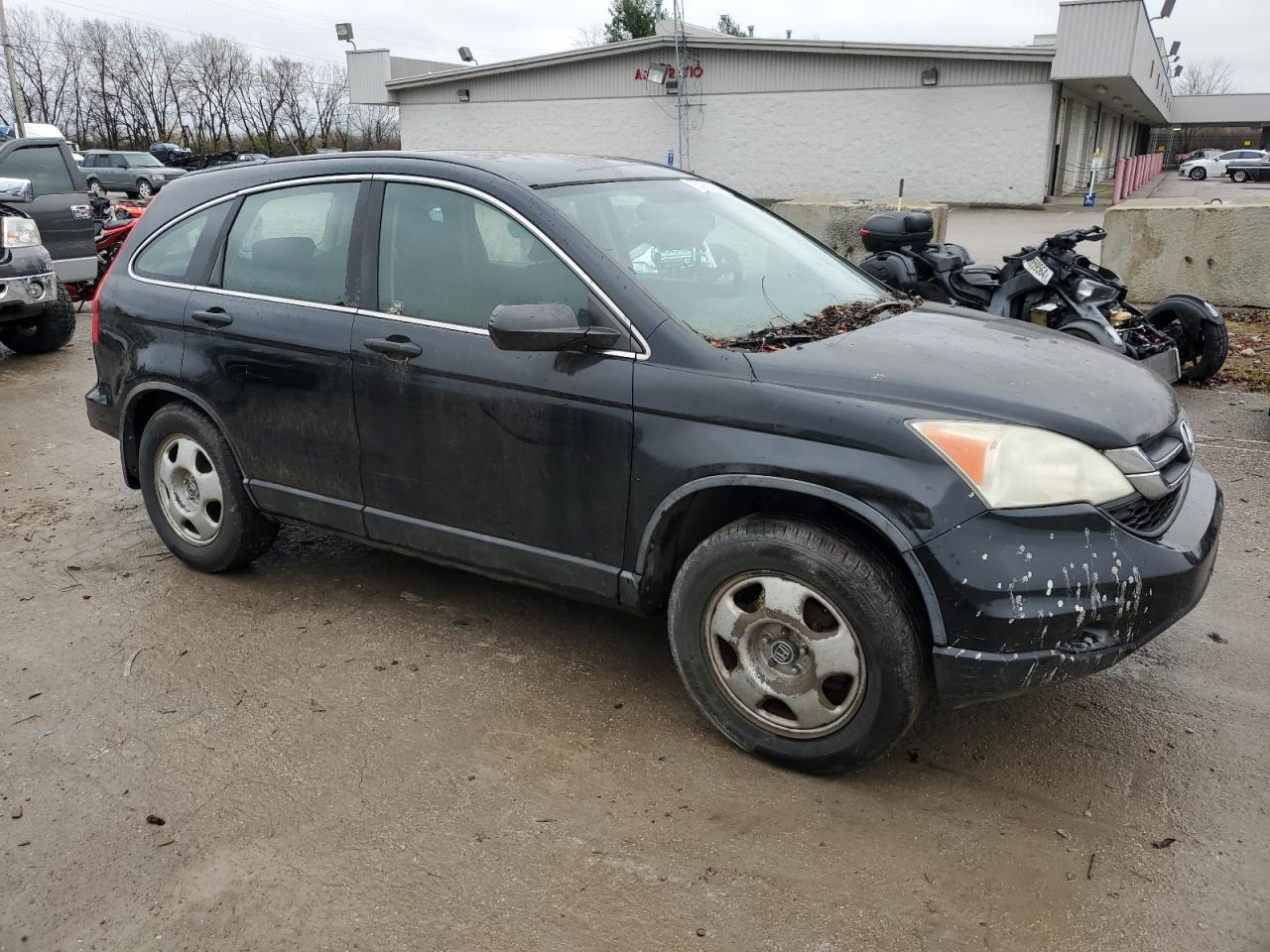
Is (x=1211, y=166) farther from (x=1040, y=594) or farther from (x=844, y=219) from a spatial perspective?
(x=1040, y=594)

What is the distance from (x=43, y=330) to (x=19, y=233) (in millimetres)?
1024

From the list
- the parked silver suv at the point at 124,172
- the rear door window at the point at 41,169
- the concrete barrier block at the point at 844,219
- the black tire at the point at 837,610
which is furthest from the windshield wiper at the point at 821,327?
the parked silver suv at the point at 124,172

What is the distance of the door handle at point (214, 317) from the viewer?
4148 millimetres

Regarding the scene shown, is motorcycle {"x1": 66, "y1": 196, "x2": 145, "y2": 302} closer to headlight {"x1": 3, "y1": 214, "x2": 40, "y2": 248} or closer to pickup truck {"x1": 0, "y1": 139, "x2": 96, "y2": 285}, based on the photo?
pickup truck {"x1": 0, "y1": 139, "x2": 96, "y2": 285}

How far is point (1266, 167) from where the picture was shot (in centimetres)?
5044

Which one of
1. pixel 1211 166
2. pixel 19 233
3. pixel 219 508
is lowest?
pixel 219 508

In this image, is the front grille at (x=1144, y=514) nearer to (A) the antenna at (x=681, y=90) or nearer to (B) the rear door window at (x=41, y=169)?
(B) the rear door window at (x=41, y=169)

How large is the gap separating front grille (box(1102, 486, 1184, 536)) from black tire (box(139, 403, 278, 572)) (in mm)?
3318

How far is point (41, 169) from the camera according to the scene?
12.1 m

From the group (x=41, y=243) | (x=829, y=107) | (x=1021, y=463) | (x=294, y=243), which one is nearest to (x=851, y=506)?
(x=1021, y=463)

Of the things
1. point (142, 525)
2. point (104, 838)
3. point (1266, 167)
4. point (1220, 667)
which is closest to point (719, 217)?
point (1220, 667)

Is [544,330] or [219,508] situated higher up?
[544,330]

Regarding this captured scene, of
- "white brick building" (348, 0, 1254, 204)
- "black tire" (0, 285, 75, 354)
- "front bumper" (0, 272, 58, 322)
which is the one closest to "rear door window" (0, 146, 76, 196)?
"black tire" (0, 285, 75, 354)

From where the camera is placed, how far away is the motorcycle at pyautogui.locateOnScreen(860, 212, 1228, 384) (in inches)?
270
